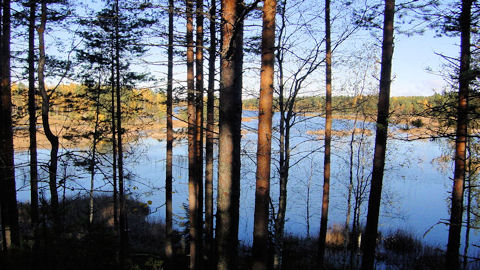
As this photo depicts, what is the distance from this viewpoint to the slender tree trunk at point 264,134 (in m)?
3.94

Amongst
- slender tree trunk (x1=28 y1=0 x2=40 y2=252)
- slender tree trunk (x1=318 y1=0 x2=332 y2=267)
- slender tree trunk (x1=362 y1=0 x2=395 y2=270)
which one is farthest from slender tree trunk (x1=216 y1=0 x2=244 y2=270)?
slender tree trunk (x1=28 y1=0 x2=40 y2=252)

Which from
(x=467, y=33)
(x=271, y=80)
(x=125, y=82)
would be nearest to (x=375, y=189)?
(x=271, y=80)

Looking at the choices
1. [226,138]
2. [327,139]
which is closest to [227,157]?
[226,138]

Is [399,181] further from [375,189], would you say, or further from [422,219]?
[375,189]

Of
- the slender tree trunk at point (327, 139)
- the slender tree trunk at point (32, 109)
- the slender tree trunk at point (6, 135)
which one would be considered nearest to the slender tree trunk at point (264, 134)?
the slender tree trunk at point (327, 139)

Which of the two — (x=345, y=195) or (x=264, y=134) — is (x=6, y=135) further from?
(x=345, y=195)

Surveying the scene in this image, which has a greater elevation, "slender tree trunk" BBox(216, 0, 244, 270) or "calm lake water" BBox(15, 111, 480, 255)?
"slender tree trunk" BBox(216, 0, 244, 270)

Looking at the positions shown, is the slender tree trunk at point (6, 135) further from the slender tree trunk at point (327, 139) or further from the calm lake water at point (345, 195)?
the slender tree trunk at point (327, 139)

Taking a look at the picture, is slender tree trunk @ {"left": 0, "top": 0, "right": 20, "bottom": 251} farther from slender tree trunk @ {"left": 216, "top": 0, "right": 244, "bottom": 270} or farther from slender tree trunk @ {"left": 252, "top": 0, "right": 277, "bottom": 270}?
slender tree trunk @ {"left": 252, "top": 0, "right": 277, "bottom": 270}

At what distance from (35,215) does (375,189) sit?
9892 mm

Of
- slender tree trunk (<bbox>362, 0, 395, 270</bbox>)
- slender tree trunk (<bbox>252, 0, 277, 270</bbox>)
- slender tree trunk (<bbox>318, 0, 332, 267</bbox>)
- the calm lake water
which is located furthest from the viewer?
the calm lake water

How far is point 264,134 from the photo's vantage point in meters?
4.05

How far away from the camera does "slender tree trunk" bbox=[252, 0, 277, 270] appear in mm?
3941

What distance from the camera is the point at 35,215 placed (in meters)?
8.43
